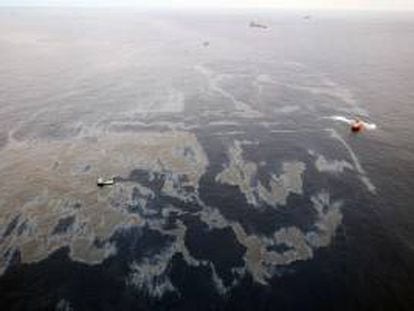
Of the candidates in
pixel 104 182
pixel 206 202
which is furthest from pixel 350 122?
pixel 104 182

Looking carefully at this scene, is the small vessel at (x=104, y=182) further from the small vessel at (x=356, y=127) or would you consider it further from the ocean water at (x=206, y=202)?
the small vessel at (x=356, y=127)

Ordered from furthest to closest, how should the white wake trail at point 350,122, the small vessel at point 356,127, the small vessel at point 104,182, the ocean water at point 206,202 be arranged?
1. the white wake trail at point 350,122
2. the small vessel at point 356,127
3. the small vessel at point 104,182
4. the ocean water at point 206,202

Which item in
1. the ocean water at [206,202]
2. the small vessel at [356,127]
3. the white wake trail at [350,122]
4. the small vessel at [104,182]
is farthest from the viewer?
the white wake trail at [350,122]

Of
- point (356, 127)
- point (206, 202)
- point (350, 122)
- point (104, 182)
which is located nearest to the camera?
point (206, 202)

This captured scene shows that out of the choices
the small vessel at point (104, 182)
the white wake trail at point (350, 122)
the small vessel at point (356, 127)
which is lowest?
the white wake trail at point (350, 122)

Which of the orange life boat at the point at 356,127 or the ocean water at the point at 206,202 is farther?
the orange life boat at the point at 356,127

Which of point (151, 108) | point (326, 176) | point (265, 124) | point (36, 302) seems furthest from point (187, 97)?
point (36, 302)

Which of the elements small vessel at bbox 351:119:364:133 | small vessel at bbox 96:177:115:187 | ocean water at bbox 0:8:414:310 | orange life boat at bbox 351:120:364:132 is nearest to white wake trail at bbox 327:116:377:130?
ocean water at bbox 0:8:414:310

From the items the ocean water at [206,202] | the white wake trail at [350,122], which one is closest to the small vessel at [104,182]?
the ocean water at [206,202]

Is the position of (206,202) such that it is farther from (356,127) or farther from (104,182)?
(356,127)
